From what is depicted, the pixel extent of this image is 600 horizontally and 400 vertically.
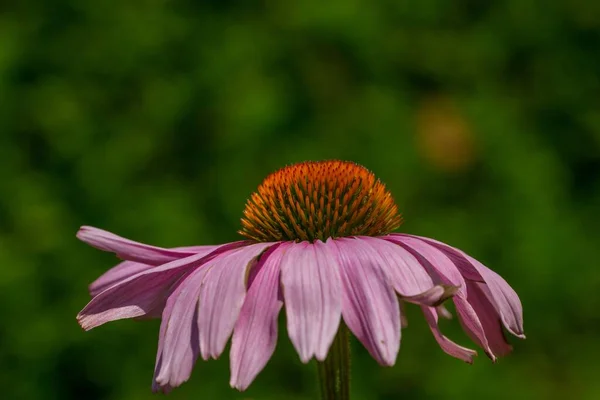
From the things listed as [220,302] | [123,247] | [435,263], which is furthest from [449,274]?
[123,247]

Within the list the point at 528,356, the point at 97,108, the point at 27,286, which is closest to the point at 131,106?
the point at 97,108

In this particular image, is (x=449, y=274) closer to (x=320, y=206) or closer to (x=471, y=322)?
(x=471, y=322)

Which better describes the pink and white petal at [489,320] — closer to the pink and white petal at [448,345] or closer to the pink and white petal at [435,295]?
the pink and white petal at [448,345]

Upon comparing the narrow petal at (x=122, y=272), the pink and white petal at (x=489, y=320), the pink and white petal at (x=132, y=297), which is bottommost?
the pink and white petal at (x=489, y=320)

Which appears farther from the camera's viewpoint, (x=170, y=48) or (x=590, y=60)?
(x=590, y=60)

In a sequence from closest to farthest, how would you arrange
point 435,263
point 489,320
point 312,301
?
point 312,301
point 435,263
point 489,320

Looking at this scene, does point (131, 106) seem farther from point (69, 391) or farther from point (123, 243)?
point (123, 243)

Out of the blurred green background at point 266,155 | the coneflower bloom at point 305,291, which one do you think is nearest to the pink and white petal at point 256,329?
the coneflower bloom at point 305,291
